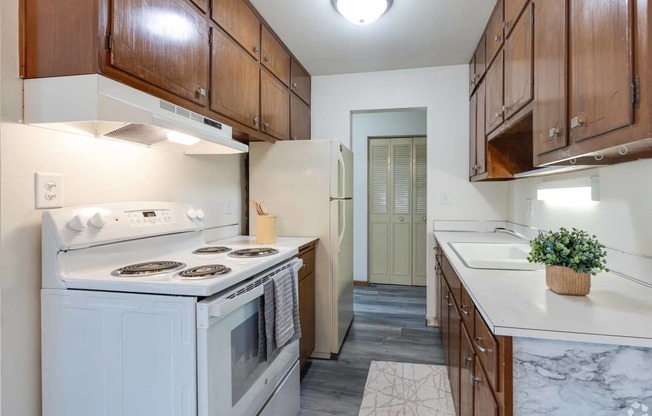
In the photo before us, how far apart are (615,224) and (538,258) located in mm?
515

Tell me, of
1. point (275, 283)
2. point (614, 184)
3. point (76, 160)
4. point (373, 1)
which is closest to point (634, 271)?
point (614, 184)

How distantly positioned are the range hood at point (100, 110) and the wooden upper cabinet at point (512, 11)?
166cm

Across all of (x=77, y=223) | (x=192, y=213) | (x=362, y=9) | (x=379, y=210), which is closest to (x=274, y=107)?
(x=362, y=9)

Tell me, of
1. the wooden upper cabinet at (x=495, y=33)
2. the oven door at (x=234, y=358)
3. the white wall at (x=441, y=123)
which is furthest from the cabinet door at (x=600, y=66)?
the white wall at (x=441, y=123)

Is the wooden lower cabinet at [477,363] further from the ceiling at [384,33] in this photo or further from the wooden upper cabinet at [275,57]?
the wooden upper cabinet at [275,57]

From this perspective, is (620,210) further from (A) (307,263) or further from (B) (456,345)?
(A) (307,263)

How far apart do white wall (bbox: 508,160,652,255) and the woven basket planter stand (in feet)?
1.05

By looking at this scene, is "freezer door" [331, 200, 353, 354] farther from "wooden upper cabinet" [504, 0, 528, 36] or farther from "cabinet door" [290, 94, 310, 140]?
"wooden upper cabinet" [504, 0, 528, 36]

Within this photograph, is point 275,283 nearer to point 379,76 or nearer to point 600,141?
point 600,141

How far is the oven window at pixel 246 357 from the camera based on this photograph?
4.29 feet

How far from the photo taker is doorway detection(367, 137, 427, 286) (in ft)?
15.2

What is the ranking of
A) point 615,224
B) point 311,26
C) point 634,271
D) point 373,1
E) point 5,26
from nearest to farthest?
point 5,26, point 634,271, point 615,224, point 373,1, point 311,26

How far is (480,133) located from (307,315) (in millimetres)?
1838

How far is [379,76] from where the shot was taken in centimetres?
326
